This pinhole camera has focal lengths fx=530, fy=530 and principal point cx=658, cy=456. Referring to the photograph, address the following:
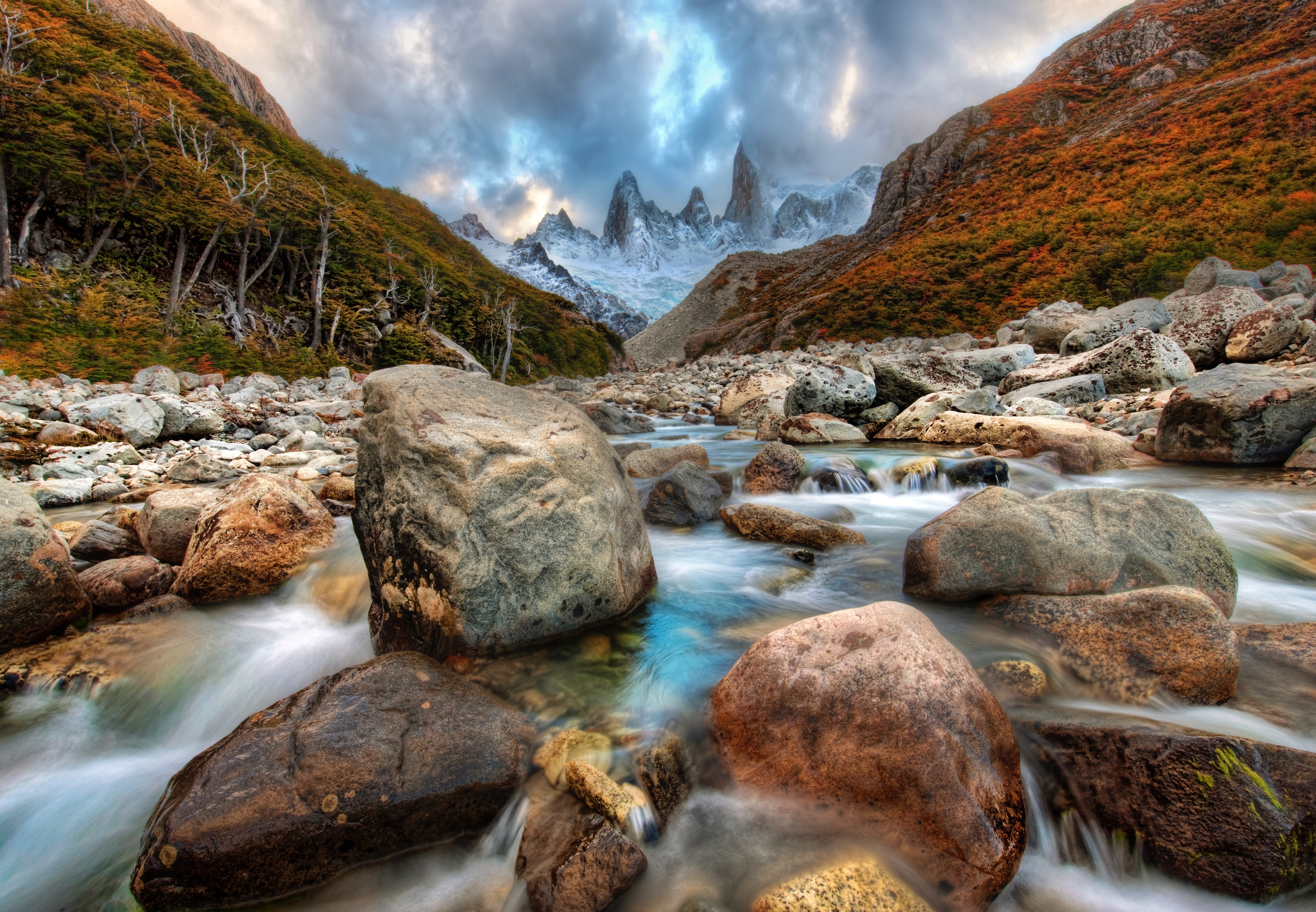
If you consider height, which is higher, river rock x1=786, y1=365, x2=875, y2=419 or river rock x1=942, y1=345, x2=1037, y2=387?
river rock x1=942, y1=345, x2=1037, y2=387

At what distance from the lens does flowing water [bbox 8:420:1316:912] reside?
73.5 inches

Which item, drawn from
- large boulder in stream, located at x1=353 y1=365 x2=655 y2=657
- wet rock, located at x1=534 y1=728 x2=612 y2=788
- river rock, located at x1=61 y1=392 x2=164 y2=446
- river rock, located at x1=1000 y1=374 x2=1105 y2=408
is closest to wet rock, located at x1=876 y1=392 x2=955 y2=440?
river rock, located at x1=1000 y1=374 x2=1105 y2=408

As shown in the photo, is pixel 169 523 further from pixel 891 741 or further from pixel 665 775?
pixel 891 741

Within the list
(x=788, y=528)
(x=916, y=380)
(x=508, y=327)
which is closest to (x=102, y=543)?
(x=788, y=528)

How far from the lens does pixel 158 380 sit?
42.2 ft

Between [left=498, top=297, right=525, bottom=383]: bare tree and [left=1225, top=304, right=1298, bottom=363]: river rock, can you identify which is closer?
[left=1225, top=304, right=1298, bottom=363]: river rock

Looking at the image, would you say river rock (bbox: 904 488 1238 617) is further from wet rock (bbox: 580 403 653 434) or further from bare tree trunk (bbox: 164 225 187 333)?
bare tree trunk (bbox: 164 225 187 333)

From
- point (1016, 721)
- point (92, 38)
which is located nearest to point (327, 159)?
→ point (92, 38)

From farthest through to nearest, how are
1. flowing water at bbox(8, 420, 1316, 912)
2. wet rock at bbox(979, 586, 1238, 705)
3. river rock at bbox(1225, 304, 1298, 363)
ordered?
1. river rock at bbox(1225, 304, 1298, 363)
2. wet rock at bbox(979, 586, 1238, 705)
3. flowing water at bbox(8, 420, 1316, 912)

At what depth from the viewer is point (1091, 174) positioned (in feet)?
111

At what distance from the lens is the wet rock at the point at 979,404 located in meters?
9.03

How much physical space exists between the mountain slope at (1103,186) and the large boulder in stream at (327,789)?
31.0 m

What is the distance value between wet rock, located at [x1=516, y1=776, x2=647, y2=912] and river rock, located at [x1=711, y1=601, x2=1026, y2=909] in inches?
23.4

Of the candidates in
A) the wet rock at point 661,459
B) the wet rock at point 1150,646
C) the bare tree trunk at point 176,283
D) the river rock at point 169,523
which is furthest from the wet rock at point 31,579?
the bare tree trunk at point 176,283
